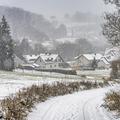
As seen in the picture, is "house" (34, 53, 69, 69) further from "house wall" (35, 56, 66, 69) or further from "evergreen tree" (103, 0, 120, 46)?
"evergreen tree" (103, 0, 120, 46)

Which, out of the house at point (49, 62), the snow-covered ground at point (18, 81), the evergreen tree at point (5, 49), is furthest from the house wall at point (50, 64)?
the snow-covered ground at point (18, 81)

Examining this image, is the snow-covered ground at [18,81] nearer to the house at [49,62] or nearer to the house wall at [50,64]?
the house wall at [50,64]

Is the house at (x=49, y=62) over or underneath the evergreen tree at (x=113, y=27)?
underneath

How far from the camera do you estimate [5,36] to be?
9206 centimetres

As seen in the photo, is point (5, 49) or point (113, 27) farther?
point (5, 49)

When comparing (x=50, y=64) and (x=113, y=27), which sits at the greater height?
(x=113, y=27)

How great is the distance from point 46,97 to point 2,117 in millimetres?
15025

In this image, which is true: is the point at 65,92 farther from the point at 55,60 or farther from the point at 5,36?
the point at 55,60

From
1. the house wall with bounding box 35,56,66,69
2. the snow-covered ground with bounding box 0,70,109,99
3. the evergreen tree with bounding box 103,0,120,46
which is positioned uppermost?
the evergreen tree with bounding box 103,0,120,46

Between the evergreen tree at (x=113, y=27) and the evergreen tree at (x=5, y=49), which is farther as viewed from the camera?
the evergreen tree at (x=5, y=49)

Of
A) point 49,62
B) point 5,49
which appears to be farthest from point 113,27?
point 49,62

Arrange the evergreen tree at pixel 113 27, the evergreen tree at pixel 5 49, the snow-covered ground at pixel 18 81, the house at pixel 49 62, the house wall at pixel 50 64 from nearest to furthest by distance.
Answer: the evergreen tree at pixel 113 27 → the snow-covered ground at pixel 18 81 → the evergreen tree at pixel 5 49 → the house wall at pixel 50 64 → the house at pixel 49 62

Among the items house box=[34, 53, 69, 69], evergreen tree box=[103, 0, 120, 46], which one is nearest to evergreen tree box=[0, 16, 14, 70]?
house box=[34, 53, 69, 69]

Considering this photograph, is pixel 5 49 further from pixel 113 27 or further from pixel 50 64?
pixel 113 27
